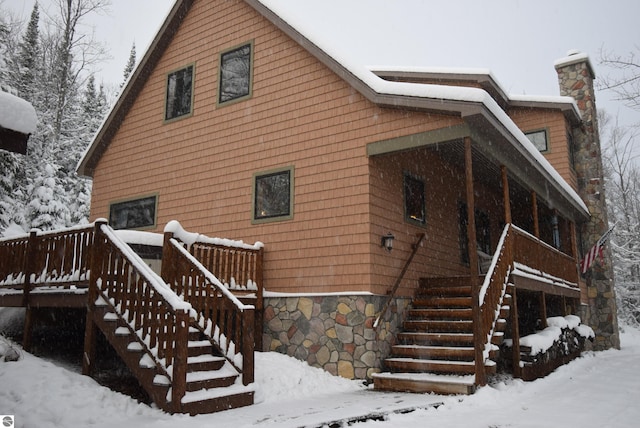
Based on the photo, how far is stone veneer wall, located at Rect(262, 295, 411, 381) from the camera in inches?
344

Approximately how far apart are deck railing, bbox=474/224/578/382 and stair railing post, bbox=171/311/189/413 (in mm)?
→ 4107

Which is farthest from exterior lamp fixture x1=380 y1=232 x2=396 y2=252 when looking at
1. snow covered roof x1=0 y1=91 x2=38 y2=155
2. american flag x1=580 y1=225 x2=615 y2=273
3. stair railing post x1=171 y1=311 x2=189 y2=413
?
american flag x1=580 y1=225 x2=615 y2=273

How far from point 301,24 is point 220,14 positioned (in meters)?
2.84

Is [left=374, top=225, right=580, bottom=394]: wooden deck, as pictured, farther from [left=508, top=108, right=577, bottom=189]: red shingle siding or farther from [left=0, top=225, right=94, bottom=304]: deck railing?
[left=508, top=108, right=577, bottom=189]: red shingle siding

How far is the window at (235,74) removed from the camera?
1162cm

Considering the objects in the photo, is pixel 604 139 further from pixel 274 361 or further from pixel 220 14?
pixel 274 361

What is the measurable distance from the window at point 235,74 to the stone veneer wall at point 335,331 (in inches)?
186

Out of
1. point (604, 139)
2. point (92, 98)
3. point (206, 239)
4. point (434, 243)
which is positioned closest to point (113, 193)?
point (206, 239)

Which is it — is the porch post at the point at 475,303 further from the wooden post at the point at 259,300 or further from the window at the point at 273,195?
the wooden post at the point at 259,300

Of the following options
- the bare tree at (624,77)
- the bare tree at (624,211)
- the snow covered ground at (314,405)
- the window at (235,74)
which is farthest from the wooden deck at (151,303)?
the bare tree at (624,211)

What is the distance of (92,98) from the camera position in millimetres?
35406

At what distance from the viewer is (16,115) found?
4.71m

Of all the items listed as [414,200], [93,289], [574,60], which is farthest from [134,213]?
[574,60]

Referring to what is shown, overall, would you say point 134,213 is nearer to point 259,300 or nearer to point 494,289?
point 259,300
